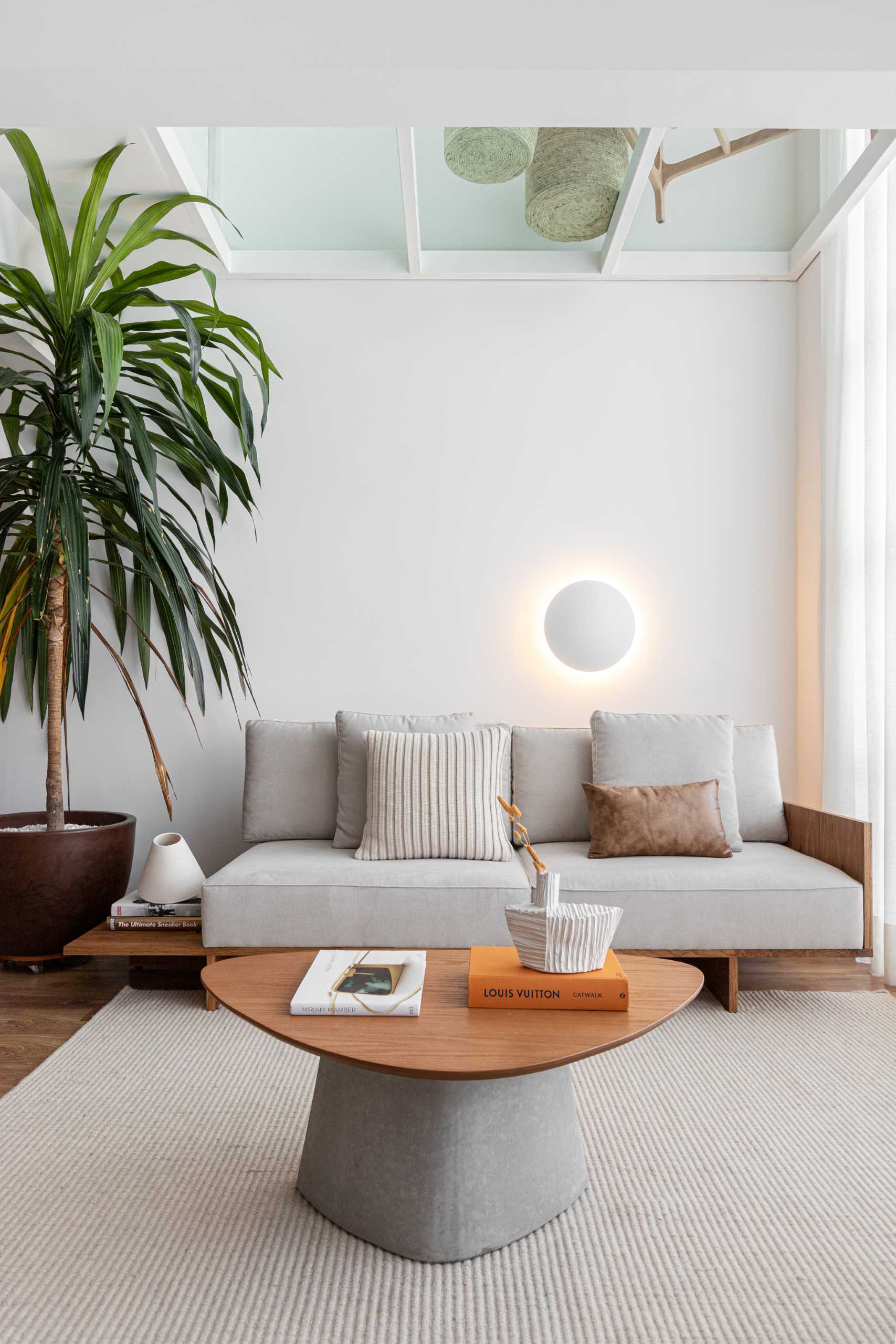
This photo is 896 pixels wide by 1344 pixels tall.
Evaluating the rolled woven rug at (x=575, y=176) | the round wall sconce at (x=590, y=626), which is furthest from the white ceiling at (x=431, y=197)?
the round wall sconce at (x=590, y=626)

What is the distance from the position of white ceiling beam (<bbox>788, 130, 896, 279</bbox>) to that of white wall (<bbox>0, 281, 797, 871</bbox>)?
0.18 m

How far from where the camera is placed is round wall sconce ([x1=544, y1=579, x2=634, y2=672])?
11.9 ft

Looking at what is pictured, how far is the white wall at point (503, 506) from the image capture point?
3.74 meters

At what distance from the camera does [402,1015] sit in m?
1.58

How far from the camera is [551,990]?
1631 mm

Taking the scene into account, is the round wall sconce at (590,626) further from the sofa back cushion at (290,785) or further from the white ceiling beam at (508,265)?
the white ceiling beam at (508,265)

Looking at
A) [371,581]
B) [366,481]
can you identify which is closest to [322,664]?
[371,581]

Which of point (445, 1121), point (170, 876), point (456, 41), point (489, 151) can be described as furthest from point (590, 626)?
point (445, 1121)

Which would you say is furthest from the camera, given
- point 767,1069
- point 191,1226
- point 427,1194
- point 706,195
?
point 706,195

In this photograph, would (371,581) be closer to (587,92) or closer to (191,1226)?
(587,92)

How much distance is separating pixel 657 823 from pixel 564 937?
143cm

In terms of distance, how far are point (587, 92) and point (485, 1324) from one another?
2.39 meters

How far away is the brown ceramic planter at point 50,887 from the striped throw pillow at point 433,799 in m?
0.89

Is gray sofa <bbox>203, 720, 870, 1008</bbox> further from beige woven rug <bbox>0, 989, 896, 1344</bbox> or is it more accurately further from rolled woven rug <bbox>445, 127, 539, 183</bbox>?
rolled woven rug <bbox>445, 127, 539, 183</bbox>
